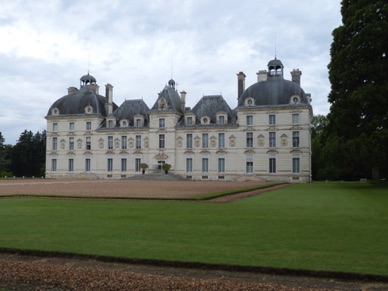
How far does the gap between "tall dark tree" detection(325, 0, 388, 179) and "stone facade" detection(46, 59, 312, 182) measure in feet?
64.2

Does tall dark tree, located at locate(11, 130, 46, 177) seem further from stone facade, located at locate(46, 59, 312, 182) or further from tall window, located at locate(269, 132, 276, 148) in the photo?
tall window, located at locate(269, 132, 276, 148)

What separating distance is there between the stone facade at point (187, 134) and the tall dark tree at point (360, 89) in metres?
19.6

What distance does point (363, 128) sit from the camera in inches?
1032

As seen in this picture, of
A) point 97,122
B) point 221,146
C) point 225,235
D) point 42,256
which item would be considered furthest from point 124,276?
point 97,122

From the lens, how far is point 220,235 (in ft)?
27.9

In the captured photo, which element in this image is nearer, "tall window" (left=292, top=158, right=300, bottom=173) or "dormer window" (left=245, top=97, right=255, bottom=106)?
"tall window" (left=292, top=158, right=300, bottom=173)

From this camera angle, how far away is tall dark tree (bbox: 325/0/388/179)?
24953 mm

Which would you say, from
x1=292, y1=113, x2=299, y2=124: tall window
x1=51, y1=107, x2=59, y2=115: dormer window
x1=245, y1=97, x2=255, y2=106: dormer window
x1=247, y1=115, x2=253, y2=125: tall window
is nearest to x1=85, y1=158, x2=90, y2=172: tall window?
x1=51, y1=107, x2=59, y2=115: dormer window

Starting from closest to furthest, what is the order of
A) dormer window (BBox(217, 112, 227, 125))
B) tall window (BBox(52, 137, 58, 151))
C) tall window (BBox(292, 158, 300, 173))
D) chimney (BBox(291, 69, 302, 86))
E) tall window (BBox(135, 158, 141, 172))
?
tall window (BBox(292, 158, 300, 173)), dormer window (BBox(217, 112, 227, 125)), chimney (BBox(291, 69, 302, 86)), tall window (BBox(135, 158, 141, 172)), tall window (BBox(52, 137, 58, 151))

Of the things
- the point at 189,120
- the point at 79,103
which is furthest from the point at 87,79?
the point at 189,120

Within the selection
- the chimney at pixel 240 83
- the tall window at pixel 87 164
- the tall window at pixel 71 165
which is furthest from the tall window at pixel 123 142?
the chimney at pixel 240 83

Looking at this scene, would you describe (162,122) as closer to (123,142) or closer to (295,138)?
(123,142)

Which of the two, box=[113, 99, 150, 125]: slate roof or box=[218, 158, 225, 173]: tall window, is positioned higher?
box=[113, 99, 150, 125]: slate roof

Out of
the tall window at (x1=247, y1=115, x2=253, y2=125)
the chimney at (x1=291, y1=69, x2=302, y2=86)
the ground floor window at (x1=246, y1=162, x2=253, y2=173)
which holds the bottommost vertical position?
the ground floor window at (x1=246, y1=162, x2=253, y2=173)
